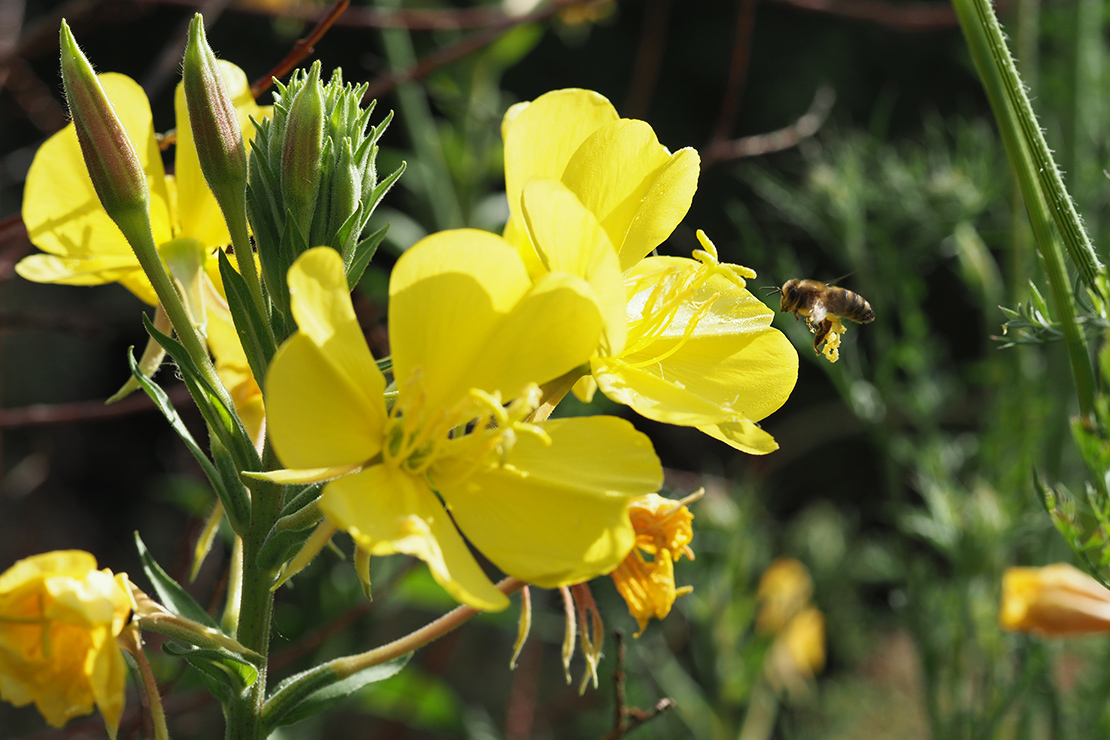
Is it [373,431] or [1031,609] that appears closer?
[373,431]

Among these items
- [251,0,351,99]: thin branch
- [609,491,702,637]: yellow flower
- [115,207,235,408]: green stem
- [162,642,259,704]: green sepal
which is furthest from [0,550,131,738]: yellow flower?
[251,0,351,99]: thin branch

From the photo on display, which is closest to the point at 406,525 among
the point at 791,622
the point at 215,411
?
the point at 215,411

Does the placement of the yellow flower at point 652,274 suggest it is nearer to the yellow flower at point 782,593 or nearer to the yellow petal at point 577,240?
the yellow petal at point 577,240

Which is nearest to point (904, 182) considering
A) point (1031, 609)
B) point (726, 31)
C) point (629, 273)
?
point (1031, 609)

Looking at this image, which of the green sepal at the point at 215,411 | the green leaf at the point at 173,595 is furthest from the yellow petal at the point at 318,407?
the green leaf at the point at 173,595

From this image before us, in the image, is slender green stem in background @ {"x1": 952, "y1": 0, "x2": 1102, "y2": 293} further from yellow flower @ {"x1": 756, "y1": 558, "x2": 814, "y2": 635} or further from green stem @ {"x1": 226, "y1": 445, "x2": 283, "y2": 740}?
yellow flower @ {"x1": 756, "y1": 558, "x2": 814, "y2": 635}

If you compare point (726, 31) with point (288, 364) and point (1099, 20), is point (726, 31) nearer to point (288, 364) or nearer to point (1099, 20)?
point (1099, 20)
